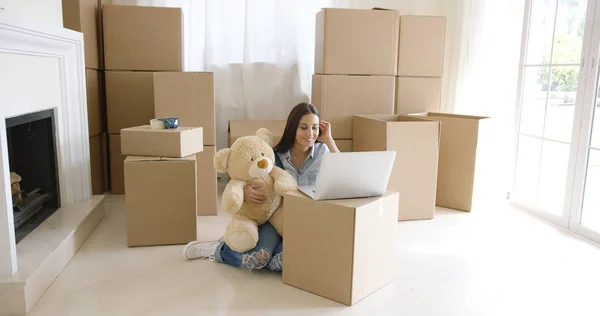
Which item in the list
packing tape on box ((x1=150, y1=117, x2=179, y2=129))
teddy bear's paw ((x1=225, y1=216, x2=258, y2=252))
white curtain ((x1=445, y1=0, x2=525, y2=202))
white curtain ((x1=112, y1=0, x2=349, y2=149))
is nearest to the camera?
teddy bear's paw ((x1=225, y1=216, x2=258, y2=252))

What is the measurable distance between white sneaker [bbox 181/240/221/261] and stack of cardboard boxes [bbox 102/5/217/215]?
723 millimetres

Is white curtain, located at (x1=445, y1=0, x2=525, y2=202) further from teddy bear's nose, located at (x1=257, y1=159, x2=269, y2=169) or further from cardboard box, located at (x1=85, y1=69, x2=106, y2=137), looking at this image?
cardboard box, located at (x1=85, y1=69, x2=106, y2=137)

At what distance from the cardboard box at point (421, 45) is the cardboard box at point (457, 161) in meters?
0.41

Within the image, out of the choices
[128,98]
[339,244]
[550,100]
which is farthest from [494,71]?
[128,98]

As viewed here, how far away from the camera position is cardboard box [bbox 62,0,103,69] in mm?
2908

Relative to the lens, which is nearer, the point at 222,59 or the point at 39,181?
the point at 39,181

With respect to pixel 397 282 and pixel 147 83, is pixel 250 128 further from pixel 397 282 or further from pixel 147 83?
pixel 397 282

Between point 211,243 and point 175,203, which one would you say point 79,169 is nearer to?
point 175,203

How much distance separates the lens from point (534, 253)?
8.09ft

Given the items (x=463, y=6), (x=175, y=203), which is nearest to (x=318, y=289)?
(x=175, y=203)

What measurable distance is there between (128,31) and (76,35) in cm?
63

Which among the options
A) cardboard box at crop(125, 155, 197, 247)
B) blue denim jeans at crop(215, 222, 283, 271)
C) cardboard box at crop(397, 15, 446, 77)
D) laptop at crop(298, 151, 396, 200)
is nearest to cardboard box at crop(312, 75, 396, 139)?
cardboard box at crop(397, 15, 446, 77)

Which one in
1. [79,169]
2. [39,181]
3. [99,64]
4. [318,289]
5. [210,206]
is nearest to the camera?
[318,289]

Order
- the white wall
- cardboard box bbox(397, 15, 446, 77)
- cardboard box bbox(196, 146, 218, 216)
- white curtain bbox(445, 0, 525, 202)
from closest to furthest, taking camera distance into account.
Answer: the white wall
cardboard box bbox(196, 146, 218, 216)
cardboard box bbox(397, 15, 446, 77)
white curtain bbox(445, 0, 525, 202)
